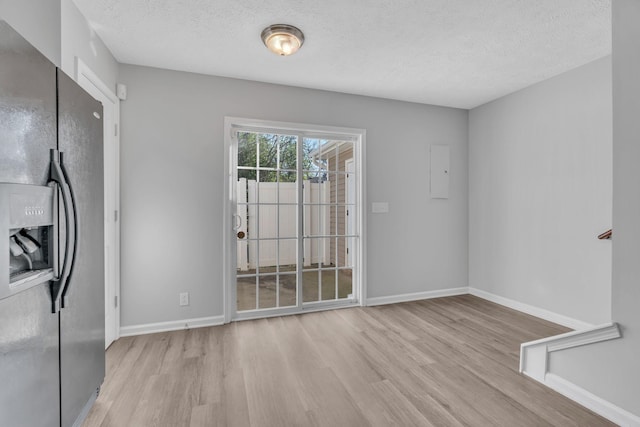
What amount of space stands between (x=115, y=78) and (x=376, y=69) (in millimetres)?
2450

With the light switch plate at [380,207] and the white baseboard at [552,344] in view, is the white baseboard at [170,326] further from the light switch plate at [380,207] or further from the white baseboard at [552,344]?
the white baseboard at [552,344]

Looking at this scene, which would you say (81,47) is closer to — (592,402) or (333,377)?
(333,377)

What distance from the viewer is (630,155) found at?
1.68 m

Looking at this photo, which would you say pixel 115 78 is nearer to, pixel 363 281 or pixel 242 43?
pixel 242 43

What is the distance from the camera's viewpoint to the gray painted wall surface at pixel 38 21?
1412 millimetres

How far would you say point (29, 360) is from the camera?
109 cm

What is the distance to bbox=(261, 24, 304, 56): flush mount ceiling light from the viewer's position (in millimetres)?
2314

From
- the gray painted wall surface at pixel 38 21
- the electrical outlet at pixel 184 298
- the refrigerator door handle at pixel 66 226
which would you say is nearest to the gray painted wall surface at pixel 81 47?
the gray painted wall surface at pixel 38 21

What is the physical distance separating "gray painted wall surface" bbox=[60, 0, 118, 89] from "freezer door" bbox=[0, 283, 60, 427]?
1.55m

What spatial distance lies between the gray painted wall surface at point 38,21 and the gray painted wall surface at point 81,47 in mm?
103

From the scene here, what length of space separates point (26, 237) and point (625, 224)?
284 cm

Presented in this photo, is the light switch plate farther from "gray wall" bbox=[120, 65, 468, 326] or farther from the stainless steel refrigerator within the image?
the stainless steel refrigerator

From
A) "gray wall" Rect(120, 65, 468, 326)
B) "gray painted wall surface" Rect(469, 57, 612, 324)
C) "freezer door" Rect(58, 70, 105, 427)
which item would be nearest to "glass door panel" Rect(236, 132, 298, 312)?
"gray wall" Rect(120, 65, 468, 326)

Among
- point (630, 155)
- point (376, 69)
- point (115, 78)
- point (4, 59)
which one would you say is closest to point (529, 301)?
point (630, 155)
